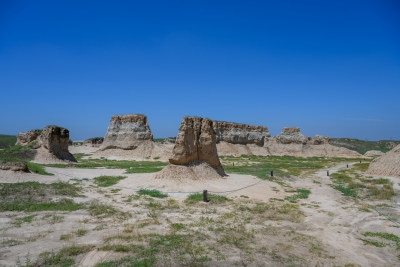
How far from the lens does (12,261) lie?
15.2ft

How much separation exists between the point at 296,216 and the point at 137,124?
3622 cm

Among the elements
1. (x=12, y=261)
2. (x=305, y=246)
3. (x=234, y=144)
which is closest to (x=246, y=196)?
(x=305, y=246)

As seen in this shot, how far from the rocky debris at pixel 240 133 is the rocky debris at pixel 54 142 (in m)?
31.7

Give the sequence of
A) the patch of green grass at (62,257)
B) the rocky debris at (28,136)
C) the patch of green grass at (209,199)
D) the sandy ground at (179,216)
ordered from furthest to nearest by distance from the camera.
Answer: the rocky debris at (28,136) < the patch of green grass at (209,199) < the sandy ground at (179,216) < the patch of green grass at (62,257)

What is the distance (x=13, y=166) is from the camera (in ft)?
42.8

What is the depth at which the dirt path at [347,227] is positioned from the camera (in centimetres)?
552

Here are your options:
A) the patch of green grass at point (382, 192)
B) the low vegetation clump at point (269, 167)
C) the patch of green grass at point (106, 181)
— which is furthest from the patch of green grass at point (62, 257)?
the low vegetation clump at point (269, 167)

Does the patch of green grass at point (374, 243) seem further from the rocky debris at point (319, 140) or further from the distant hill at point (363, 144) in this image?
the distant hill at point (363, 144)

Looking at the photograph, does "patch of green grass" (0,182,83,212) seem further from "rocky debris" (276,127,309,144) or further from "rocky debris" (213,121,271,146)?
"rocky debris" (276,127,309,144)

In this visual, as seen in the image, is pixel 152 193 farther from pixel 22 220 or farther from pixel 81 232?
Answer: pixel 22 220

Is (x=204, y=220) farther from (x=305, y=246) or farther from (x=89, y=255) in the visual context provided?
(x=89, y=255)

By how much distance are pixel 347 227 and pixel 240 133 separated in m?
47.9

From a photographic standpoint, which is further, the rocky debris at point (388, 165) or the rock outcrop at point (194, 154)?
the rocky debris at point (388, 165)

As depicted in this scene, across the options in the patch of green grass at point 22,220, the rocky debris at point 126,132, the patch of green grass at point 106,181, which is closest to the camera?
the patch of green grass at point 22,220
